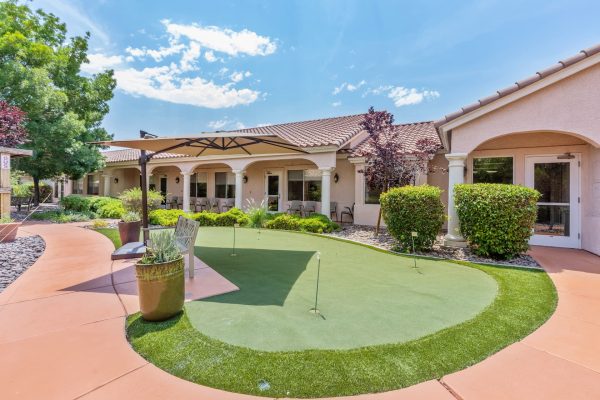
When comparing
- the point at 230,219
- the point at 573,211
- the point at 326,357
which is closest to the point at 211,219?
the point at 230,219

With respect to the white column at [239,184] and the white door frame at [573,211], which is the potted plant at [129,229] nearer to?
the white column at [239,184]

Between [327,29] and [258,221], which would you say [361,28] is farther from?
[258,221]

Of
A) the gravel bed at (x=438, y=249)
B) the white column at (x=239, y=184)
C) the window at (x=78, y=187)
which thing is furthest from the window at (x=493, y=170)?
the window at (x=78, y=187)

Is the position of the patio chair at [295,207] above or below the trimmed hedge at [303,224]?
above

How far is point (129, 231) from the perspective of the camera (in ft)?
26.9

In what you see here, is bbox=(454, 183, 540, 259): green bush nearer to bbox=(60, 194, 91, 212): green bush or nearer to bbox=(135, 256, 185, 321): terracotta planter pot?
bbox=(135, 256, 185, 321): terracotta planter pot

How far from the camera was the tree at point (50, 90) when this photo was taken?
45.9 ft

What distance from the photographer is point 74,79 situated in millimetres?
18297

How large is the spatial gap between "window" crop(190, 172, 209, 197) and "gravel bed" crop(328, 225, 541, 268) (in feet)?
42.3

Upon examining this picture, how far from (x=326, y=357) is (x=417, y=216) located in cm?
613

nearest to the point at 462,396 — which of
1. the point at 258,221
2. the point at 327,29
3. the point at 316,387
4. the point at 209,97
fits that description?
the point at 316,387

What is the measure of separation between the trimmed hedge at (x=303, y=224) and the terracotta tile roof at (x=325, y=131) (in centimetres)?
330

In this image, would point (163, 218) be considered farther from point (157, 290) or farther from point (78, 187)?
point (78, 187)

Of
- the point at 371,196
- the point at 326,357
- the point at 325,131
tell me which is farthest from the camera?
the point at 325,131
